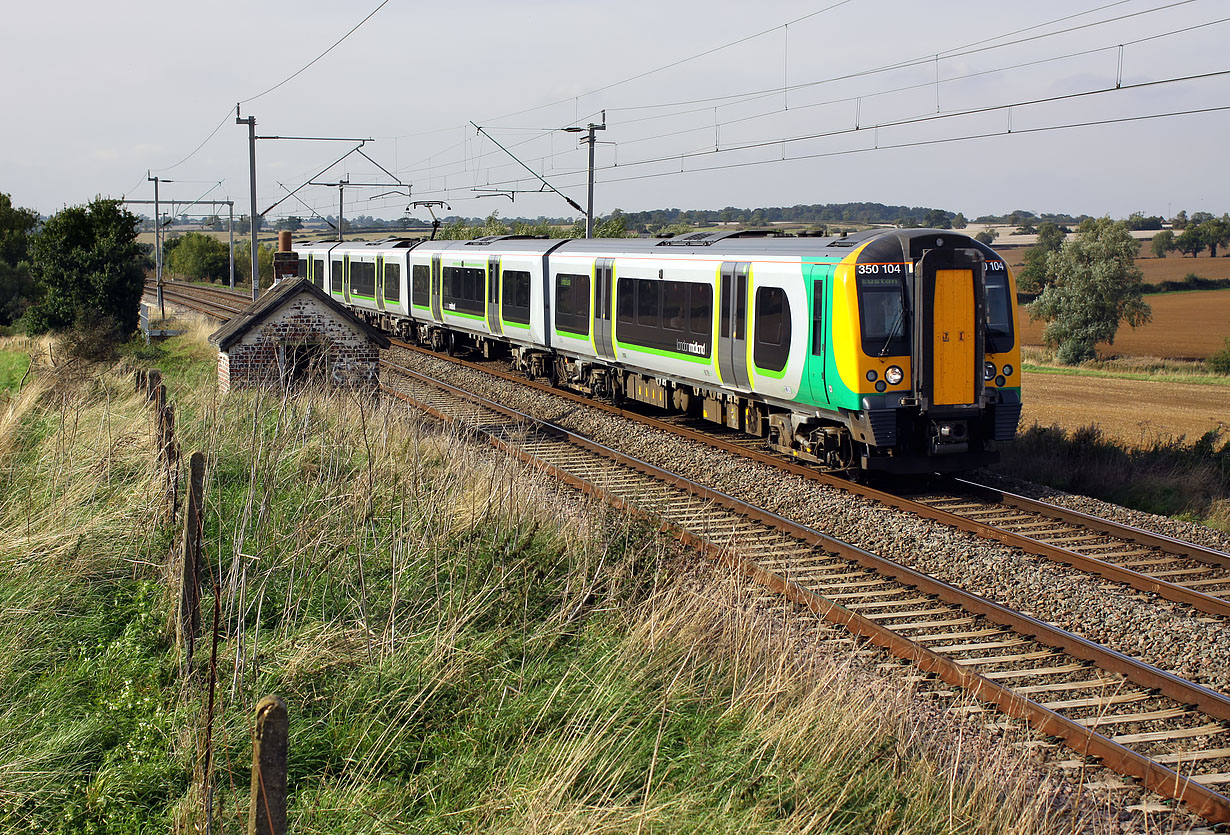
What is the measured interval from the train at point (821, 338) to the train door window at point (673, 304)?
1.2 inches

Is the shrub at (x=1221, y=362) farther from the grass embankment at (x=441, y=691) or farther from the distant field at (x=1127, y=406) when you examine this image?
the grass embankment at (x=441, y=691)

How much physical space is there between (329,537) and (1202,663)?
21.0 feet

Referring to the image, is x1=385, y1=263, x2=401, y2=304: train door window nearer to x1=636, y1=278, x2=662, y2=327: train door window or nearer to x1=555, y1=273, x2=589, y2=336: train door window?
x1=555, y1=273, x2=589, y2=336: train door window

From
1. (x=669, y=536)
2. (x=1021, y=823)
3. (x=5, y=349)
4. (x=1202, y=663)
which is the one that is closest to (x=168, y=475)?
(x=669, y=536)

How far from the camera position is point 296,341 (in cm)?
1725

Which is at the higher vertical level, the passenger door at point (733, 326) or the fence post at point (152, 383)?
the passenger door at point (733, 326)

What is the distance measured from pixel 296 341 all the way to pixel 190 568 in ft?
38.4

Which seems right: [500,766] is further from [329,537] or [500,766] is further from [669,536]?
[669,536]

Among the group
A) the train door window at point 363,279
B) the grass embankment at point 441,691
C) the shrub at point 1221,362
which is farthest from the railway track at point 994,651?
the shrub at point 1221,362

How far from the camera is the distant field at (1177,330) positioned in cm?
5397

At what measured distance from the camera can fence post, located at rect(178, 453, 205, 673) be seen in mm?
5336

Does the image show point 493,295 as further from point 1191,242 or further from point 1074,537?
point 1191,242

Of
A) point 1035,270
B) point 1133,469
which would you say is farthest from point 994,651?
point 1035,270

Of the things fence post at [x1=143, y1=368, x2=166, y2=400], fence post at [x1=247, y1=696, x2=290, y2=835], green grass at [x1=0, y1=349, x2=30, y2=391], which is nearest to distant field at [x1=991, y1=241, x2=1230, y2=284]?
green grass at [x1=0, y1=349, x2=30, y2=391]
